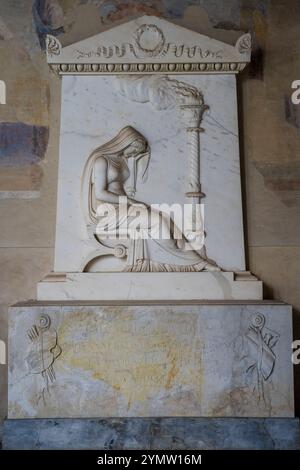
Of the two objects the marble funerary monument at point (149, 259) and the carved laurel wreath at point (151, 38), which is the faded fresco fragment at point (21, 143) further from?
the carved laurel wreath at point (151, 38)

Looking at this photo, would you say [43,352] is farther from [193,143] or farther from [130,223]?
[193,143]

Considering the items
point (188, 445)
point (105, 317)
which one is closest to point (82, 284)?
point (105, 317)

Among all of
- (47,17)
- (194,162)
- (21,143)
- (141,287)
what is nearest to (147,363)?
(141,287)

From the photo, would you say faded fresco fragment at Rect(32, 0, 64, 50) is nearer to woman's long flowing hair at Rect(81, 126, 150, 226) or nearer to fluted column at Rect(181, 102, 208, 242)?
woman's long flowing hair at Rect(81, 126, 150, 226)

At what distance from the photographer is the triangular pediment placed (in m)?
5.19

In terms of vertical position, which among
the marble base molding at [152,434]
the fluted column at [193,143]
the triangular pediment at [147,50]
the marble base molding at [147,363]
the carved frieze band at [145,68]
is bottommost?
the marble base molding at [152,434]

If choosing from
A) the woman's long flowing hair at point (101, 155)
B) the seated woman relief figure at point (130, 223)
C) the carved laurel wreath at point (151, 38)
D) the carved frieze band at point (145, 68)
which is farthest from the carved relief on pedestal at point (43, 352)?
the carved laurel wreath at point (151, 38)

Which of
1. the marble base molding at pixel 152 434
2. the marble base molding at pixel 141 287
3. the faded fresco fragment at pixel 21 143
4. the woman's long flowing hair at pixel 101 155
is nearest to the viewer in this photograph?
the marble base molding at pixel 152 434

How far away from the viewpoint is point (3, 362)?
5383 mm

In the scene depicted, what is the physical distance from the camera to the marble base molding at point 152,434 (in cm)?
434

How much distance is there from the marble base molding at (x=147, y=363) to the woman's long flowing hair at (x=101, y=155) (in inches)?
39.0

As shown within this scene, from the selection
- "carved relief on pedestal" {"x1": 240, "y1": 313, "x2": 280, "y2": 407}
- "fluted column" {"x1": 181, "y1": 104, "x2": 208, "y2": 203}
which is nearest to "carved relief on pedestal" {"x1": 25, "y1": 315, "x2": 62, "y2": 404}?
"carved relief on pedestal" {"x1": 240, "y1": 313, "x2": 280, "y2": 407}

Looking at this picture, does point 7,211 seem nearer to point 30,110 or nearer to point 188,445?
point 30,110

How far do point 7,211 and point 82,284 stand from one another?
1.15 meters
